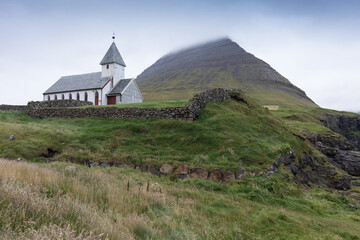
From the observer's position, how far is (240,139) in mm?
16812

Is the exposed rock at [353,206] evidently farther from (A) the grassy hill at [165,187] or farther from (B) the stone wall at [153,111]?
(B) the stone wall at [153,111]

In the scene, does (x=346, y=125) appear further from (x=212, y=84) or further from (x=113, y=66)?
(x=113, y=66)

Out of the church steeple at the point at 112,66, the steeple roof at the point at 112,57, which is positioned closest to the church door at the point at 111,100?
the church steeple at the point at 112,66

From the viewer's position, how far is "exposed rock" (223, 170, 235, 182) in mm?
12898

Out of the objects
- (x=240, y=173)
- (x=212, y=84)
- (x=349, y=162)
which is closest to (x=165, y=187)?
(x=240, y=173)

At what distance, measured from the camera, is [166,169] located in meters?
14.2

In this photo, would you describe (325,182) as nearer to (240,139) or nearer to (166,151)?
(240,139)

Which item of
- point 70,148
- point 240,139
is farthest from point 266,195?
Result: point 70,148

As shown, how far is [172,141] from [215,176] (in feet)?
17.4

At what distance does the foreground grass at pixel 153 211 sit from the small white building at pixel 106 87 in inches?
1511

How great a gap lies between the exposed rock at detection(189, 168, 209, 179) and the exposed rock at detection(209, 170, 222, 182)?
27cm

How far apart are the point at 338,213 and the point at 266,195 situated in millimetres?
3259

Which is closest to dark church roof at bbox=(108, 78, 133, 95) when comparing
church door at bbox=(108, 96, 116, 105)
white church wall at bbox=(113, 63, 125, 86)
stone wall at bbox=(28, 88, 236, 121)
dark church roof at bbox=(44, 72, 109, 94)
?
white church wall at bbox=(113, 63, 125, 86)

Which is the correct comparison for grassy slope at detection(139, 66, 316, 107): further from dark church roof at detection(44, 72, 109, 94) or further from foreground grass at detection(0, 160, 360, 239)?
foreground grass at detection(0, 160, 360, 239)
